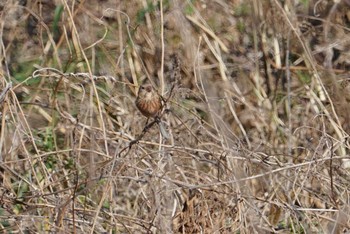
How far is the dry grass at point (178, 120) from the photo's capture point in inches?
116

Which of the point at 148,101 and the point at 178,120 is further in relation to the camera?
the point at 178,120

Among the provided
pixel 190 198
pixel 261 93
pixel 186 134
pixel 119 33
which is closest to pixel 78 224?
pixel 190 198

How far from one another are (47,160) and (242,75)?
1301mm

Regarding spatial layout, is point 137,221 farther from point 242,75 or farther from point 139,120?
point 242,75

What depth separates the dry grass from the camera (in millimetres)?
2953

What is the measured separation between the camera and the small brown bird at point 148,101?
3.46m

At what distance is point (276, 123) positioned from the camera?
4.27 meters

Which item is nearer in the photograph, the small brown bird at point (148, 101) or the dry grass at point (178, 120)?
the dry grass at point (178, 120)

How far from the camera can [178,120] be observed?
3.85 metres

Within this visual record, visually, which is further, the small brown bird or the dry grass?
the small brown bird

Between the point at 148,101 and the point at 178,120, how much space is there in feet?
1.29

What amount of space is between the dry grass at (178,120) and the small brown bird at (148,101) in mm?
91

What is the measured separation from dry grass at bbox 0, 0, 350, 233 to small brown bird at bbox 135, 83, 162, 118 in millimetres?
91

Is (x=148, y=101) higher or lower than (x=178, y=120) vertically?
higher
